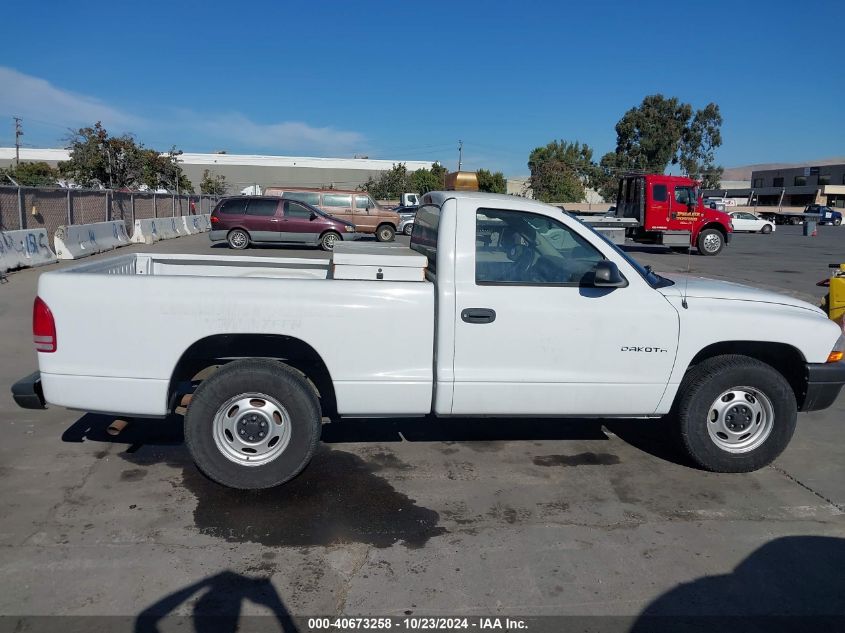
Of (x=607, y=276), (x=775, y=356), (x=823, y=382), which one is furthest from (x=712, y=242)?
(x=607, y=276)

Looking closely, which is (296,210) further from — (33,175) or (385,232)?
(33,175)

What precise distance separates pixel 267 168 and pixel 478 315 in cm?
8657

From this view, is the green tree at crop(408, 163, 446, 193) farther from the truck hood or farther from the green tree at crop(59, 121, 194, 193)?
the truck hood

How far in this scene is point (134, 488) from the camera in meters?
4.47

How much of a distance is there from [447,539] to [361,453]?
1.45 metres

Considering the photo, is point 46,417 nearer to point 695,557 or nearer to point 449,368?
point 449,368

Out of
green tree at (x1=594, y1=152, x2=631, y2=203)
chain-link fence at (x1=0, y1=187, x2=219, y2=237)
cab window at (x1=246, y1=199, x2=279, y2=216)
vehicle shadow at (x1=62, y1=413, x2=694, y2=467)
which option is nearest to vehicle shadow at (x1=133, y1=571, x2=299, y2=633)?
vehicle shadow at (x1=62, y1=413, x2=694, y2=467)

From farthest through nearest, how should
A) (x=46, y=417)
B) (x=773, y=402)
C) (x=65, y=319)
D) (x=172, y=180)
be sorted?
1. (x=172, y=180)
2. (x=46, y=417)
3. (x=773, y=402)
4. (x=65, y=319)

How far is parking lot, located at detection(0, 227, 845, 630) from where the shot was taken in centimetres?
332

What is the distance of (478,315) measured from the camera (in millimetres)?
4352

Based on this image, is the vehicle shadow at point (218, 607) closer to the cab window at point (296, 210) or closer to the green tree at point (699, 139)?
the cab window at point (296, 210)

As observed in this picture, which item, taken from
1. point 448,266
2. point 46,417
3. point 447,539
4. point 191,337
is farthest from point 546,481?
point 46,417

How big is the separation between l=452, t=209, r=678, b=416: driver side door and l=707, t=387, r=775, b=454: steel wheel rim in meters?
0.49

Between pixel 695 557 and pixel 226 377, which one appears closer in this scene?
pixel 695 557
